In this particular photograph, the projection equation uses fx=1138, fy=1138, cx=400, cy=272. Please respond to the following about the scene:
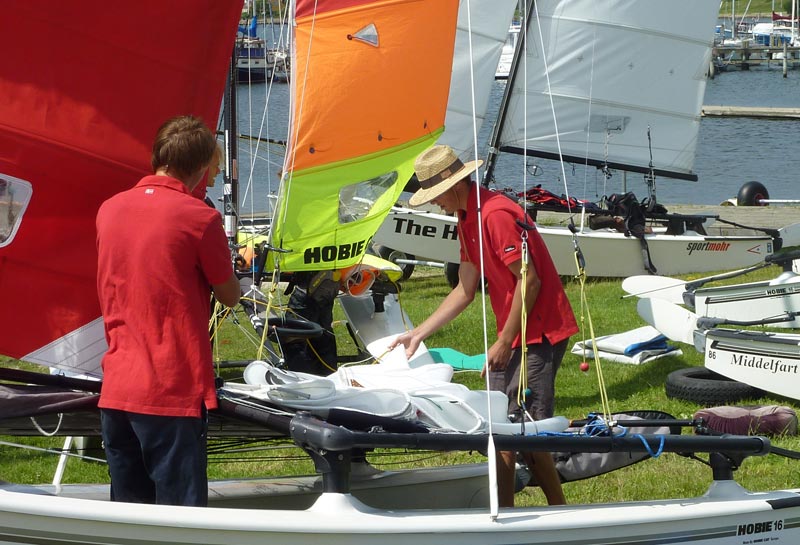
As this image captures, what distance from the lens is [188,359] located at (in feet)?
11.0

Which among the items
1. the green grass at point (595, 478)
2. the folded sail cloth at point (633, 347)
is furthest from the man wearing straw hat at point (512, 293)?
the folded sail cloth at point (633, 347)

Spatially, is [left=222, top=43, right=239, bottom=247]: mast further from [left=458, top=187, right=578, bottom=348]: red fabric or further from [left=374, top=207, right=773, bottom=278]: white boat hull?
[left=458, top=187, right=578, bottom=348]: red fabric

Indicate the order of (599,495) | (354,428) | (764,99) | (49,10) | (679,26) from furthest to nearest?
(764,99)
(679,26)
(599,495)
(49,10)
(354,428)

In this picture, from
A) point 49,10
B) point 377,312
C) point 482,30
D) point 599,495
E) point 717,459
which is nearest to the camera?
point 717,459

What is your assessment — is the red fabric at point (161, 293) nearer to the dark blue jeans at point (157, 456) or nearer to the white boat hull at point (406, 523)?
the dark blue jeans at point (157, 456)

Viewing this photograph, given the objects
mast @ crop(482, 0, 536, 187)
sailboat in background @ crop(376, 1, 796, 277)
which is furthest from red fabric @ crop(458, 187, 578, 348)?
mast @ crop(482, 0, 536, 187)

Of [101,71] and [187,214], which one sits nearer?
[187,214]

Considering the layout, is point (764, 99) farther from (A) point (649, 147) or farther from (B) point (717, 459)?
(B) point (717, 459)

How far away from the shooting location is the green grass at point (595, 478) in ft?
17.4

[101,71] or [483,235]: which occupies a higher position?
[101,71]

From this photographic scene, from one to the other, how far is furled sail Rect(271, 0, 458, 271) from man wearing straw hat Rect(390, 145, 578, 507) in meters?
2.87

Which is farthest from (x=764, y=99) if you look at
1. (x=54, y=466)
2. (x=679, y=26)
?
(x=54, y=466)

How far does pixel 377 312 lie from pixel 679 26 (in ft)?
A: 26.7

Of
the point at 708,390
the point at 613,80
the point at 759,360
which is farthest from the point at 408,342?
the point at 613,80
